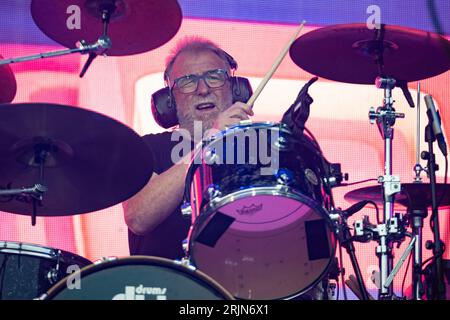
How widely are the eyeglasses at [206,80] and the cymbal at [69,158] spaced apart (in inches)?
22.6

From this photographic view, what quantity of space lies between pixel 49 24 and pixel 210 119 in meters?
0.62

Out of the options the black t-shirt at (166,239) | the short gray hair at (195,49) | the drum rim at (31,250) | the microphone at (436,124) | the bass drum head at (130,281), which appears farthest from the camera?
the short gray hair at (195,49)

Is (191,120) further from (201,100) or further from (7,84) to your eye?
(7,84)

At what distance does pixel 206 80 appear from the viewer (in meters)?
2.73

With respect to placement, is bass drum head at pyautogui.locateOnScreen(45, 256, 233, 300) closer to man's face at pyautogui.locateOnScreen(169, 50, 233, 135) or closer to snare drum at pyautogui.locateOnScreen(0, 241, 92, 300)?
snare drum at pyautogui.locateOnScreen(0, 241, 92, 300)

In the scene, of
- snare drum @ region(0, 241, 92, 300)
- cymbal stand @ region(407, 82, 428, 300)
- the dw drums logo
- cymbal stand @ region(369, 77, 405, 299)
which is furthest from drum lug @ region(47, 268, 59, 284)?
cymbal stand @ region(407, 82, 428, 300)

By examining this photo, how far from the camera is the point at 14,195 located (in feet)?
7.06

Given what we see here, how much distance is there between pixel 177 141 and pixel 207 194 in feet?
2.58

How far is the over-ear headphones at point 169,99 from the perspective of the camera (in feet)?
8.81

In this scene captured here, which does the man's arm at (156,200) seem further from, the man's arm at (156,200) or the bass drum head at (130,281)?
the bass drum head at (130,281)

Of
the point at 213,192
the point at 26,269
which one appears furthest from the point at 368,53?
the point at 26,269

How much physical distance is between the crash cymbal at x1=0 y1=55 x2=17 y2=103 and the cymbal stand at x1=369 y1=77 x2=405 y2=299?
112 cm

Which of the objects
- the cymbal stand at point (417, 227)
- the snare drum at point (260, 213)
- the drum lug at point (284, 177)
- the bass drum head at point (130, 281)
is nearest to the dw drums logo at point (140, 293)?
the bass drum head at point (130, 281)
